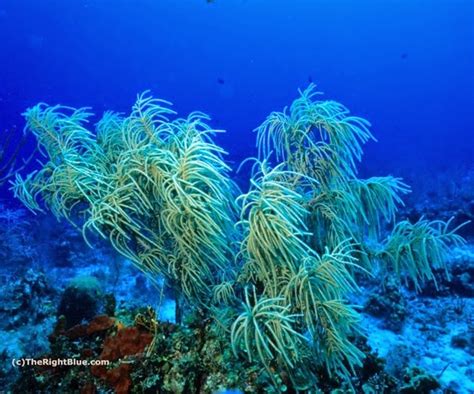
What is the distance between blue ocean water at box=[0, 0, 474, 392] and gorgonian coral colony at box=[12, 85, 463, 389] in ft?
74.3

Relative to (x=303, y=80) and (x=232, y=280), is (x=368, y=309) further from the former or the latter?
(x=303, y=80)

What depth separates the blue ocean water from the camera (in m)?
86.2

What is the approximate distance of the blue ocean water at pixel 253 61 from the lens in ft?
283

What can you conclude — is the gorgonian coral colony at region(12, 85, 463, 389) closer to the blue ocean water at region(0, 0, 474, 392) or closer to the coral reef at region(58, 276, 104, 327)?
the coral reef at region(58, 276, 104, 327)

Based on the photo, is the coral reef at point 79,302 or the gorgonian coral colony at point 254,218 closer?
the gorgonian coral colony at point 254,218

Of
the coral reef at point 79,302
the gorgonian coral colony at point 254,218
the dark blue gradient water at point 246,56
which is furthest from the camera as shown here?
the dark blue gradient water at point 246,56

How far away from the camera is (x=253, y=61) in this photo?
163750mm

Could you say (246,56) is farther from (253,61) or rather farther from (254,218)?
(254,218)

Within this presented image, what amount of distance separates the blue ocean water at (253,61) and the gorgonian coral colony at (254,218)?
22659 mm

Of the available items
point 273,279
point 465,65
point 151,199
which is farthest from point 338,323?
point 465,65

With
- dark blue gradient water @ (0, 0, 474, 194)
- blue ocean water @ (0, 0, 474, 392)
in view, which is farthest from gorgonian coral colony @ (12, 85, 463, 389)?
dark blue gradient water @ (0, 0, 474, 194)

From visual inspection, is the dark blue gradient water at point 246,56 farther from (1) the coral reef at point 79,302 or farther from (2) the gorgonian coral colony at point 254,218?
(2) the gorgonian coral colony at point 254,218

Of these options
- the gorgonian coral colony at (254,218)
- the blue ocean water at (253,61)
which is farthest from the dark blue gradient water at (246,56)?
the gorgonian coral colony at (254,218)

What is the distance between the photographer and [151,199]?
180 inches
